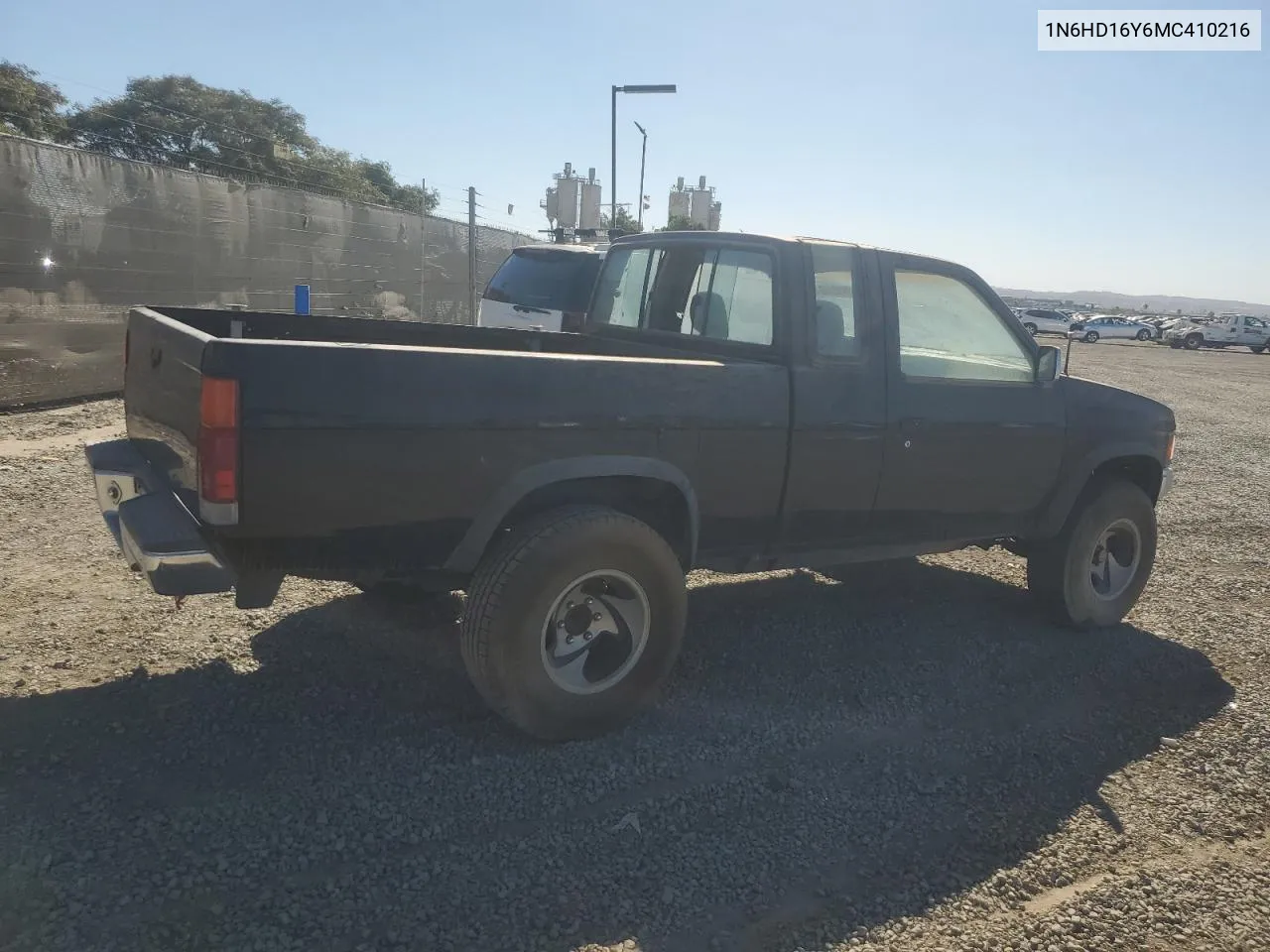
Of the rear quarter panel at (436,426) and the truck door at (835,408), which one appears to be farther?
the truck door at (835,408)

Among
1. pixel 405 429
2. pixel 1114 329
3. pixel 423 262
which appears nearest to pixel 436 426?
pixel 405 429

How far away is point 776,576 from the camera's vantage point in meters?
6.04

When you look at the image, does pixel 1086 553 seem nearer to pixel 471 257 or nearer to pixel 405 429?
pixel 405 429

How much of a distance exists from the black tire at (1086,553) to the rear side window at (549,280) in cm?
608

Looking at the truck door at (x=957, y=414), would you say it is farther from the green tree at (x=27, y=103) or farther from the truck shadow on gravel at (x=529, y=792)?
the green tree at (x=27, y=103)

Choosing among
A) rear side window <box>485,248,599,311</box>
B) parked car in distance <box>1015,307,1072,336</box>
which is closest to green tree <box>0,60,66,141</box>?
rear side window <box>485,248,599,311</box>

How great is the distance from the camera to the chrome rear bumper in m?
3.08

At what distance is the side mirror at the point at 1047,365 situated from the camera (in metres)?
4.96

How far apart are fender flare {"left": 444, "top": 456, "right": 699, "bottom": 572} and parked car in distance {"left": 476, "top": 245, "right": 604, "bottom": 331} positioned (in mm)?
6696

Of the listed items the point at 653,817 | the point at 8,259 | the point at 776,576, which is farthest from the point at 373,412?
the point at 8,259

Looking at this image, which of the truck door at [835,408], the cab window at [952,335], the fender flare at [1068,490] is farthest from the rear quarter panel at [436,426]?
the fender flare at [1068,490]

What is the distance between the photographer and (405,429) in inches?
124

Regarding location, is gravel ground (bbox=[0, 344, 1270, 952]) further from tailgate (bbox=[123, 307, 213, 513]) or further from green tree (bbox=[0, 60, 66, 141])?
green tree (bbox=[0, 60, 66, 141])

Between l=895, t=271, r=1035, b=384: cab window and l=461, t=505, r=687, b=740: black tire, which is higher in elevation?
l=895, t=271, r=1035, b=384: cab window
